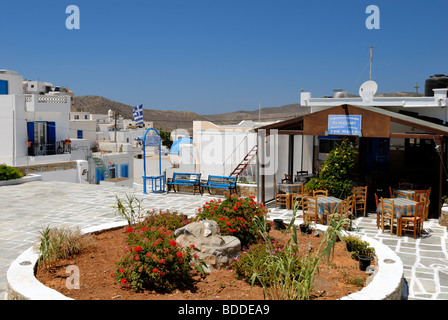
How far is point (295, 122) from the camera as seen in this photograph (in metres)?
12.2

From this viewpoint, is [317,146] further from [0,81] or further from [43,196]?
[0,81]

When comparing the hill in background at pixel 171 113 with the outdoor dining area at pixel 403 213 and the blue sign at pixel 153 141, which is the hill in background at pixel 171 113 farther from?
the outdoor dining area at pixel 403 213

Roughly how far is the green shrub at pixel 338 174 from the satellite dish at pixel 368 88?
437cm

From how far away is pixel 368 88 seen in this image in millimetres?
14633

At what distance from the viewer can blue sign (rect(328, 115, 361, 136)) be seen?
10984 mm

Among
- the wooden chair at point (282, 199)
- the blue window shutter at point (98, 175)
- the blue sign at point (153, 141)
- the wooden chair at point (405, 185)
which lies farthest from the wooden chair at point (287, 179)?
the blue window shutter at point (98, 175)

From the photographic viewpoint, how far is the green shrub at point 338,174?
10.9 metres

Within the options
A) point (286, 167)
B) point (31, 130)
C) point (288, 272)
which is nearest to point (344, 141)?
point (286, 167)

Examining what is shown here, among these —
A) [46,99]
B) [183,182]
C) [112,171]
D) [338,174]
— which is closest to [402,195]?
[338,174]

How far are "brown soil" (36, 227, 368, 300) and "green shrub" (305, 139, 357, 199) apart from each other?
4156 millimetres

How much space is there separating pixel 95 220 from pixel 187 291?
6.27 m

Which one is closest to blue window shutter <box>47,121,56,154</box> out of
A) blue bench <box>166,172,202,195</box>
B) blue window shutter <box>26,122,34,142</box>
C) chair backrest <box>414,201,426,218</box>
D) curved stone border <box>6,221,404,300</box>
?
blue window shutter <box>26,122,34,142</box>
